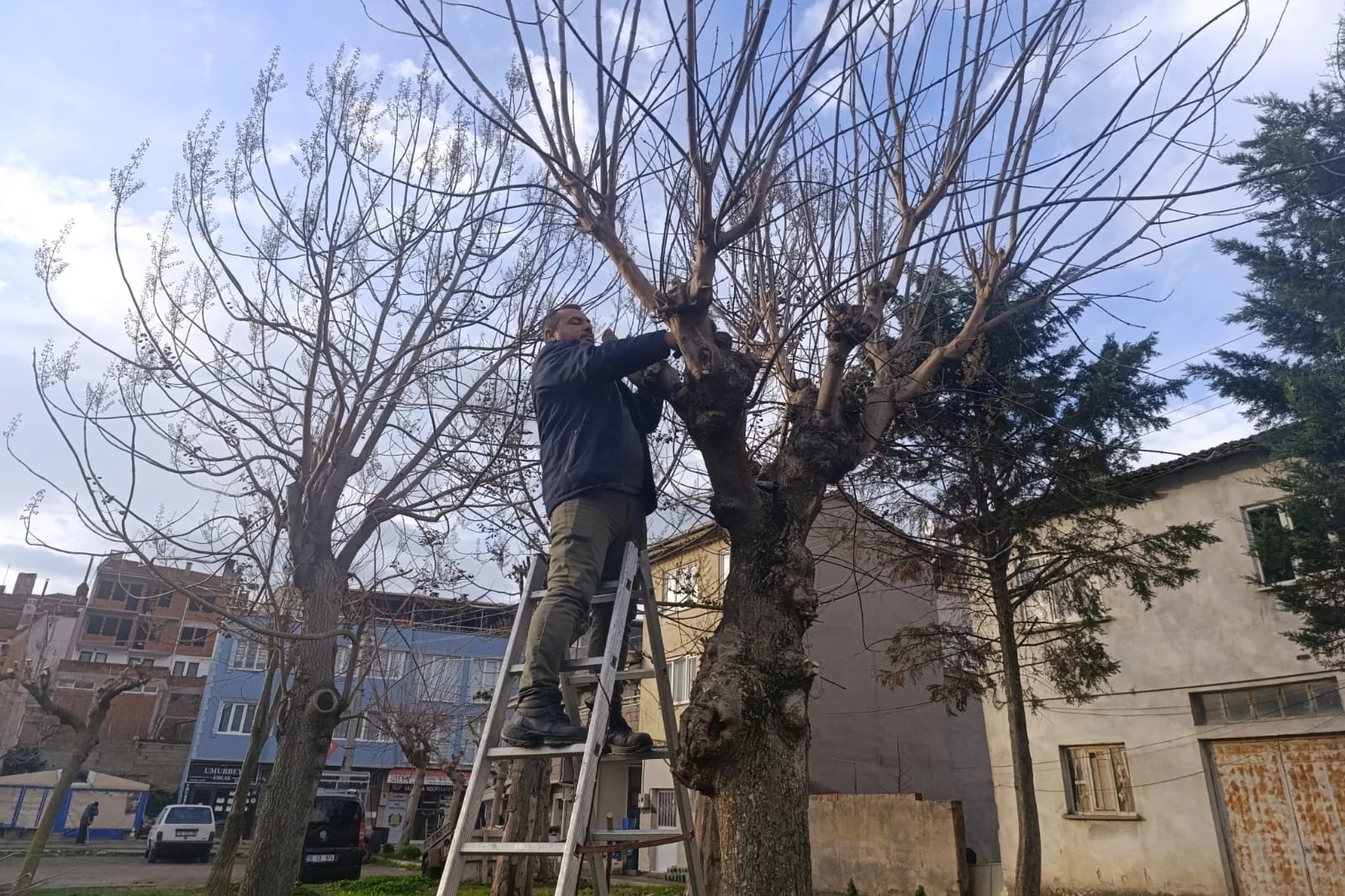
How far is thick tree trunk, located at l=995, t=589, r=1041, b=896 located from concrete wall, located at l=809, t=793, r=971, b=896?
12.4 ft

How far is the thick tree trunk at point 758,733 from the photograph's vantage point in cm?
334

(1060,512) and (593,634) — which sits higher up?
(1060,512)

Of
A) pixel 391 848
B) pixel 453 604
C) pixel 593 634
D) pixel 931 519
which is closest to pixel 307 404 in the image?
pixel 453 604

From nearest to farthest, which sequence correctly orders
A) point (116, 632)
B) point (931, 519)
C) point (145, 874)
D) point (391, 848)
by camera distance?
point (931, 519) < point (145, 874) < point (391, 848) < point (116, 632)

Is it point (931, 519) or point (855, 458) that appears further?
point (931, 519)

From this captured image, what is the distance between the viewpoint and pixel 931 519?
11.0 metres

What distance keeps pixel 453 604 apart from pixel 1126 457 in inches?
359

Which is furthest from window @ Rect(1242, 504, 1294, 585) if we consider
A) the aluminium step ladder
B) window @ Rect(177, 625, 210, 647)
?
window @ Rect(177, 625, 210, 647)

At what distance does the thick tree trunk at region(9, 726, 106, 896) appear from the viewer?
9.37 metres

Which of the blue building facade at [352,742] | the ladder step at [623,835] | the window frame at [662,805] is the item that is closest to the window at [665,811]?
the window frame at [662,805]

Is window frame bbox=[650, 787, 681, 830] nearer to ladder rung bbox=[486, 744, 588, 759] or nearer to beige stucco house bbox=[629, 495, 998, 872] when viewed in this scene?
beige stucco house bbox=[629, 495, 998, 872]

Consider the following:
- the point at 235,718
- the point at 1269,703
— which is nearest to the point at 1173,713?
the point at 1269,703

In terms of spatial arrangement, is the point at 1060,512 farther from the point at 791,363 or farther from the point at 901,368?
the point at 791,363

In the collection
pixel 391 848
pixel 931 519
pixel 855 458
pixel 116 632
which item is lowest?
pixel 391 848
